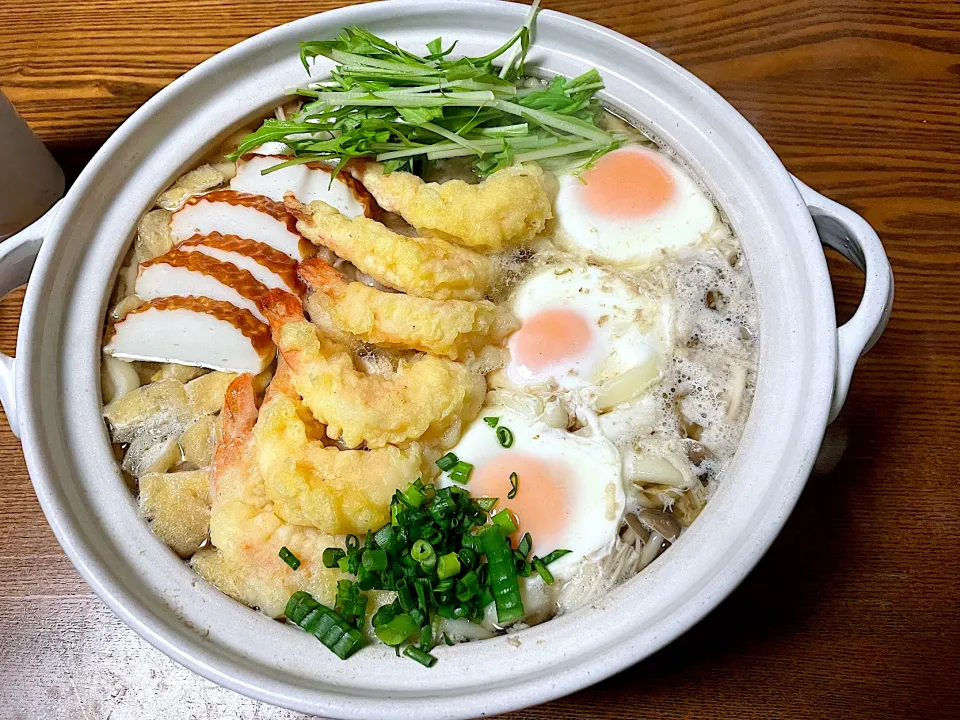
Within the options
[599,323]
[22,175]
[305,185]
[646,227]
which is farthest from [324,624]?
[22,175]

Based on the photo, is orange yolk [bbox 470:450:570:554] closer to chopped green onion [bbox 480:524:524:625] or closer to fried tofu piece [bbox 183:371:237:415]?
chopped green onion [bbox 480:524:524:625]

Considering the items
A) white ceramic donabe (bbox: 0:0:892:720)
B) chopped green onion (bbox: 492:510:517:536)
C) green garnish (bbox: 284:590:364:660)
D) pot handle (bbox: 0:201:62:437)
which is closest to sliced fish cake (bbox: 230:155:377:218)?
white ceramic donabe (bbox: 0:0:892:720)

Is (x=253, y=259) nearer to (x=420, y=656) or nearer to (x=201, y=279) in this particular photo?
(x=201, y=279)

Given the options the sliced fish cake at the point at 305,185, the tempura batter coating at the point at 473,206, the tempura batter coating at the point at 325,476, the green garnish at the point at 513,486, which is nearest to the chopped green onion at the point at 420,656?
the tempura batter coating at the point at 325,476

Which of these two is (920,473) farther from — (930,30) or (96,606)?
(96,606)

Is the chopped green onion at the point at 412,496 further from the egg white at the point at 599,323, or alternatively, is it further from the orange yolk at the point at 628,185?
the orange yolk at the point at 628,185

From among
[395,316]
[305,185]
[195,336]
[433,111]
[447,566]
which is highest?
[433,111]
